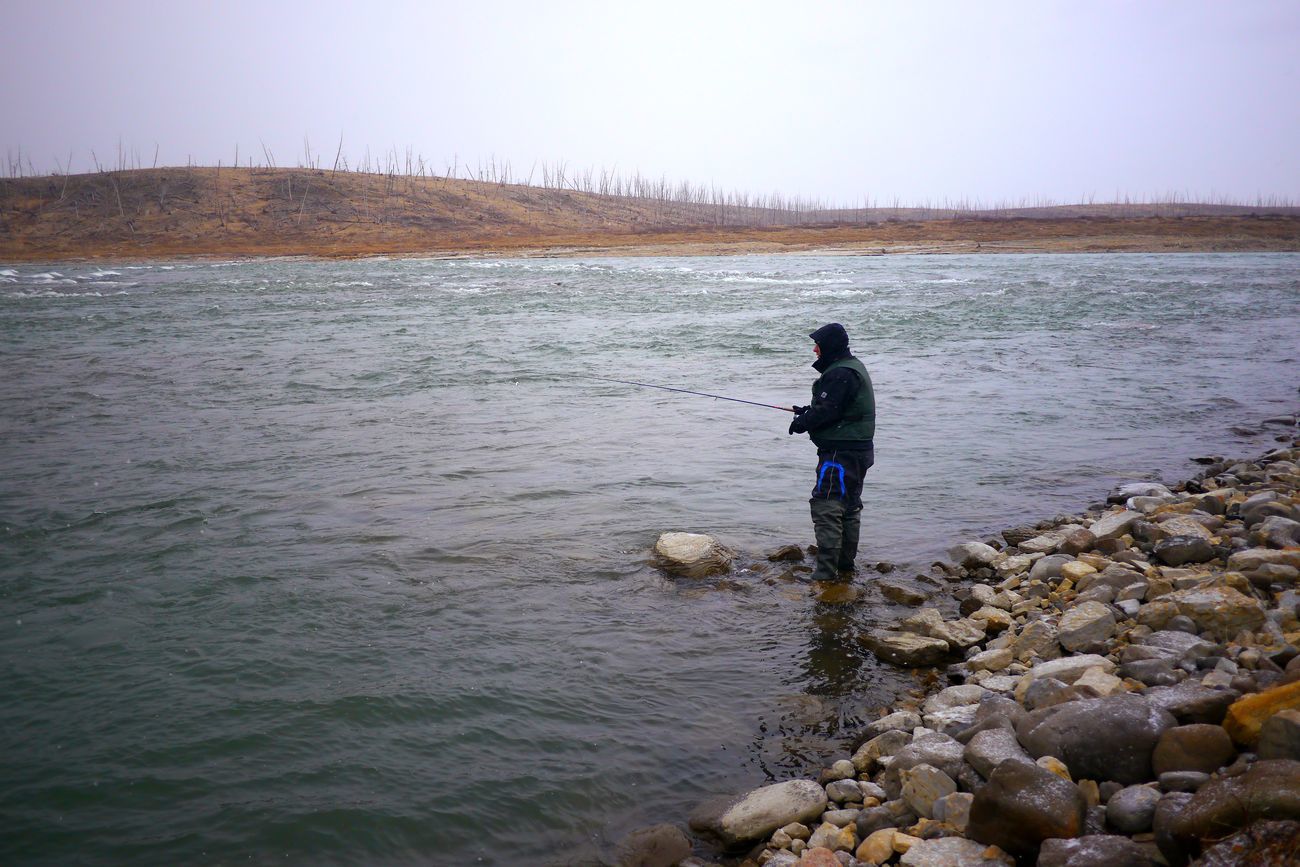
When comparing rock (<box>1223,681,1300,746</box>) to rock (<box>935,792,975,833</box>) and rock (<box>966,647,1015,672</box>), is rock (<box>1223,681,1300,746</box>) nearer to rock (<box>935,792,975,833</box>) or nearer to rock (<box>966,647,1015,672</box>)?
rock (<box>935,792,975,833</box>)

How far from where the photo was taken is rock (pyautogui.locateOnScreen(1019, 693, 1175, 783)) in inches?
135

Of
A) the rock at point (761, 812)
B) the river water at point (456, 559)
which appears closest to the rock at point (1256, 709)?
the rock at point (761, 812)

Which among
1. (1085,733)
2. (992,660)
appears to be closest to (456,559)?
(992,660)

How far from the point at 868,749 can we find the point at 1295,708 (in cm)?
187

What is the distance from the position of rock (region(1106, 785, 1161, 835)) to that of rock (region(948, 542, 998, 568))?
13.3 ft

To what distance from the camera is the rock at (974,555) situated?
718 centimetres

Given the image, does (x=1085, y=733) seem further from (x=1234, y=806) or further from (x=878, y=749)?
(x=878, y=749)

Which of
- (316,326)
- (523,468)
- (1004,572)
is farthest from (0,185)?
(1004,572)

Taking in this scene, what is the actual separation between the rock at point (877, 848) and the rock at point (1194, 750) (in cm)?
106

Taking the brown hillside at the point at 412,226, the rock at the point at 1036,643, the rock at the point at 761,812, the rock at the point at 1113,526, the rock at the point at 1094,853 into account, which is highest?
the brown hillside at the point at 412,226

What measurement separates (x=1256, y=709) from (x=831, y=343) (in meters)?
3.97

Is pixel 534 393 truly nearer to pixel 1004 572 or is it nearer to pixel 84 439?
pixel 84 439

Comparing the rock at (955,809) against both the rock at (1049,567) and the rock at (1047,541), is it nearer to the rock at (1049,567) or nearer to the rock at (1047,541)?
the rock at (1049,567)

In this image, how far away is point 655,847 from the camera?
397 cm
